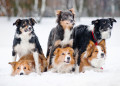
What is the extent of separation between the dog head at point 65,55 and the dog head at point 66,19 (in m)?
0.59

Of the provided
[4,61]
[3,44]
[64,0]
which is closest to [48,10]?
[64,0]

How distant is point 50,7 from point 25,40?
14.2 meters

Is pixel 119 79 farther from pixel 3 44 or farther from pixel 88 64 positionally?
pixel 3 44

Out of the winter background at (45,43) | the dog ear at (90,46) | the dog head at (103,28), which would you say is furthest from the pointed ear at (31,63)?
the dog head at (103,28)

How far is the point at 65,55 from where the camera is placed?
15.6 feet

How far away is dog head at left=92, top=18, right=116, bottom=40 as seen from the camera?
4.51 metres

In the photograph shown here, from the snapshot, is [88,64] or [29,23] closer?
[29,23]

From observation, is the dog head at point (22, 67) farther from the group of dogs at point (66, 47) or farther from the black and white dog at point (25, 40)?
the black and white dog at point (25, 40)

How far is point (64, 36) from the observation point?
485 centimetres

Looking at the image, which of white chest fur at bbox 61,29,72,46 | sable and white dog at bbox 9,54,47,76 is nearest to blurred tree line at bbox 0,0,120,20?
sable and white dog at bbox 9,54,47,76

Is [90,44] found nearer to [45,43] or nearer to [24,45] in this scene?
[24,45]

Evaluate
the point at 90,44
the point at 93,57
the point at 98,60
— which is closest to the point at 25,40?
the point at 90,44

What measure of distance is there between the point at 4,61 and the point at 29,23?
8.20 ft

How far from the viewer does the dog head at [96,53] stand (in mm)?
4625
